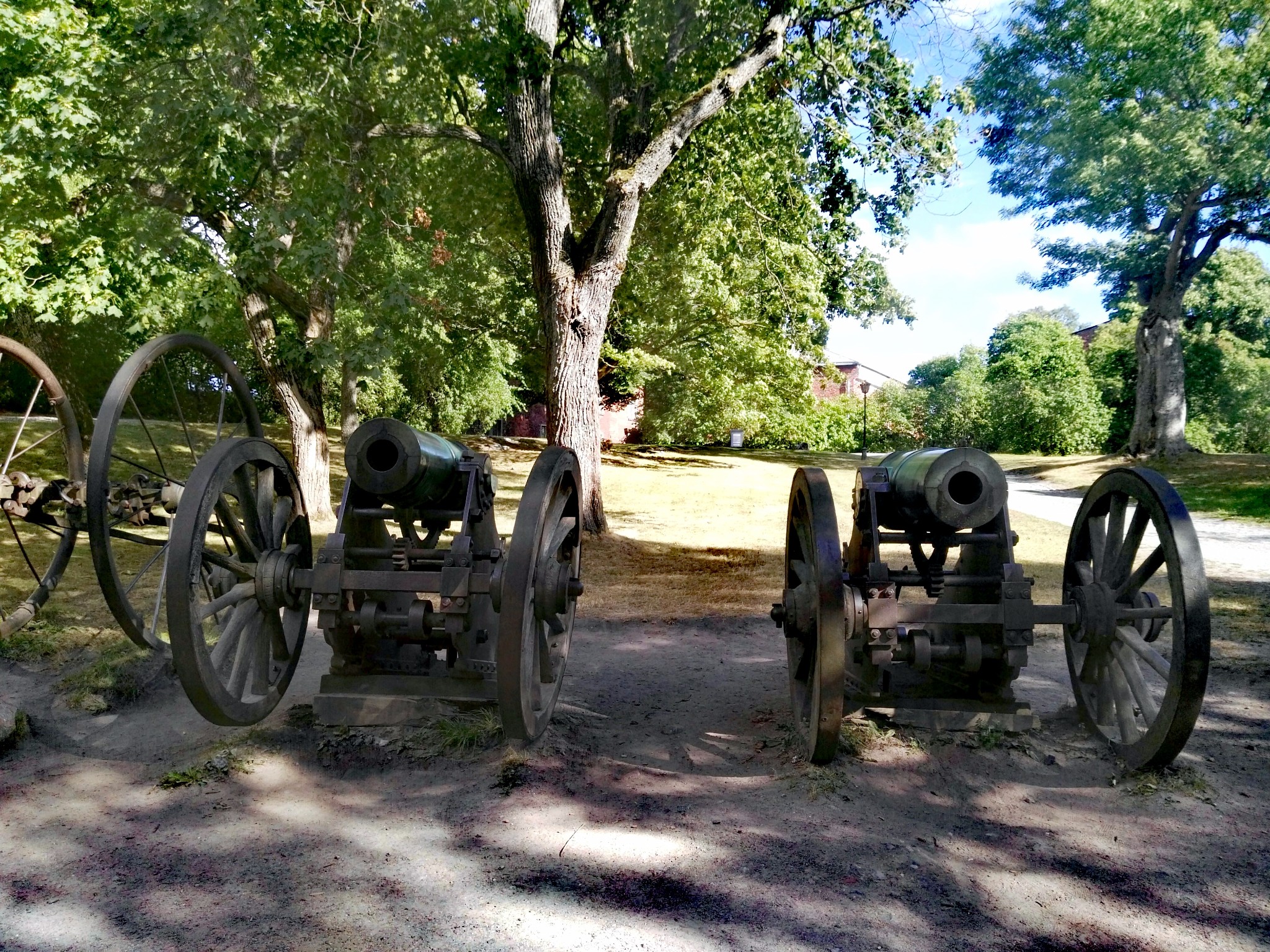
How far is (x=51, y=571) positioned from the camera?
17.9 feet

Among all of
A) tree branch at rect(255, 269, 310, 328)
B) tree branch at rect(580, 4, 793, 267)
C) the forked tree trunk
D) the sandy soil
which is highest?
tree branch at rect(580, 4, 793, 267)

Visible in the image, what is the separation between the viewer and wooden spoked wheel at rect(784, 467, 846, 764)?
357 cm

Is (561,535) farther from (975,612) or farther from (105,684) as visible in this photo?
(105,684)

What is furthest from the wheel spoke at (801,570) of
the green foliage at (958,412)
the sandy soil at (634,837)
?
the green foliage at (958,412)

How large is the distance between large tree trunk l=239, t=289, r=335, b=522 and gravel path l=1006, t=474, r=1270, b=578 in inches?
344

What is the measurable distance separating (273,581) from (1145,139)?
66.9ft

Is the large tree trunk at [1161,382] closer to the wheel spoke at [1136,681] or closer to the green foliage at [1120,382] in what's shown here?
the green foliage at [1120,382]

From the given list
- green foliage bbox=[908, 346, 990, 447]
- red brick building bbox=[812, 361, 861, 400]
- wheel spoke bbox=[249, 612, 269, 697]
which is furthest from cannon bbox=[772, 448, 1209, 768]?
red brick building bbox=[812, 361, 861, 400]

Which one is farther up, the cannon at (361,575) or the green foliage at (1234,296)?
the green foliage at (1234,296)

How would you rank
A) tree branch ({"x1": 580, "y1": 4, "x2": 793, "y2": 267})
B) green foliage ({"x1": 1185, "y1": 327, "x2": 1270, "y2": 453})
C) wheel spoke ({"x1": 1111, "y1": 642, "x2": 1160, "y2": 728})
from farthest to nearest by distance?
1. green foliage ({"x1": 1185, "y1": 327, "x2": 1270, "y2": 453})
2. tree branch ({"x1": 580, "y1": 4, "x2": 793, "y2": 267})
3. wheel spoke ({"x1": 1111, "y1": 642, "x2": 1160, "y2": 728})

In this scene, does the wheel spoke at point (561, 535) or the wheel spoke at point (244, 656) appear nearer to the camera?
the wheel spoke at point (244, 656)

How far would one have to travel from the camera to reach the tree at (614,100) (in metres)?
Answer: 9.68

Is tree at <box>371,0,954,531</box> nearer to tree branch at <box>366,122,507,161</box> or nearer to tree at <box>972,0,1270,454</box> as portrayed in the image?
tree branch at <box>366,122,507,161</box>

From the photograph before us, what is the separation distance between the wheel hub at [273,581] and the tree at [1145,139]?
15919 mm
